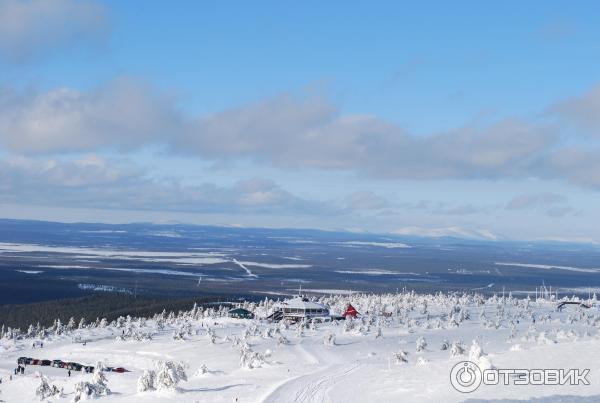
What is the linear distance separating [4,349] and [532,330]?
57968 mm

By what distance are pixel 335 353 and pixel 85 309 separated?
89137mm

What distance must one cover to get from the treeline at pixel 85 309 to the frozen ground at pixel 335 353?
27.3 meters

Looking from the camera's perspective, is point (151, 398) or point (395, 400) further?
point (151, 398)

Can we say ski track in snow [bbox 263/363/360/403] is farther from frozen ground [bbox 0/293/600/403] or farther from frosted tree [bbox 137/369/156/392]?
frosted tree [bbox 137/369/156/392]

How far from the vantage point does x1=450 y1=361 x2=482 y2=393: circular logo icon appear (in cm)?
3322

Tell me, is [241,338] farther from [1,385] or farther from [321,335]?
[1,385]

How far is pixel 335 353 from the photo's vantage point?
59469 millimetres

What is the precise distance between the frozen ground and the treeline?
89.7 ft

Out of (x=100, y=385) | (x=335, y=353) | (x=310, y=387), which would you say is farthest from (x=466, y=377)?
(x=335, y=353)

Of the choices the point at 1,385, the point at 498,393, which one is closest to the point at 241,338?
the point at 1,385

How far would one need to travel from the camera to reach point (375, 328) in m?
77.1

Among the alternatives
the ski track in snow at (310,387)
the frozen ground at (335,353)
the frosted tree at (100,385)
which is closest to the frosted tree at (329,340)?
the frozen ground at (335,353)

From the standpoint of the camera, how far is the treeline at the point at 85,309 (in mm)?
124312

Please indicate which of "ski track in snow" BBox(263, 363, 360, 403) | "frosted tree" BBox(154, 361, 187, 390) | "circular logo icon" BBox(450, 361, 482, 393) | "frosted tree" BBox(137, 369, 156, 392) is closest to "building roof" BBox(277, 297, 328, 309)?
"ski track in snow" BBox(263, 363, 360, 403)
